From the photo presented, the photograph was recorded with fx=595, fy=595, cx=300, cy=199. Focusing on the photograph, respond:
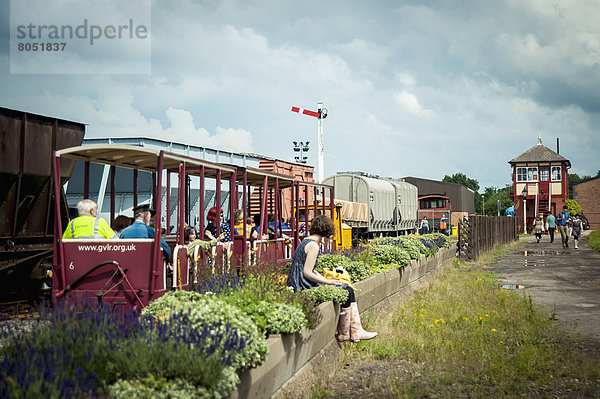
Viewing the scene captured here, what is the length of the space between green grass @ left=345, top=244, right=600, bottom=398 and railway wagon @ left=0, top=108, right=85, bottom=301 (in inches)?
269

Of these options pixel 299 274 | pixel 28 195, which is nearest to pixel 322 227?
pixel 299 274

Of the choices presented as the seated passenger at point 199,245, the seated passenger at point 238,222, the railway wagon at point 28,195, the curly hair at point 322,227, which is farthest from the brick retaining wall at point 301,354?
the railway wagon at point 28,195

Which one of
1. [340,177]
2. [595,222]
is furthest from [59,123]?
[595,222]

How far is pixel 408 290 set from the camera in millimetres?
12227

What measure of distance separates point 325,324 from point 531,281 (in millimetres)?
11160

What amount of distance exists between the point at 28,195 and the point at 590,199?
78623mm

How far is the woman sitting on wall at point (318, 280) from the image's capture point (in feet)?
24.8

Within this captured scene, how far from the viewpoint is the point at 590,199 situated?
7719 centimetres

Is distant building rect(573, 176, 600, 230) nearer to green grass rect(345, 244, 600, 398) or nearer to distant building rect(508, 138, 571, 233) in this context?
distant building rect(508, 138, 571, 233)

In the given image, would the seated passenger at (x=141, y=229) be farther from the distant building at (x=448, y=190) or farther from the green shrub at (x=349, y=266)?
the distant building at (x=448, y=190)

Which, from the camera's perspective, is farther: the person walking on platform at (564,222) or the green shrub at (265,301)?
the person walking on platform at (564,222)

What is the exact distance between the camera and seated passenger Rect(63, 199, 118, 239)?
27.2ft

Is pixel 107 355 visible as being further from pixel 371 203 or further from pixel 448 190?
pixel 448 190

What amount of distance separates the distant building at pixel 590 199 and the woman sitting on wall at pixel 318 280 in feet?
251
